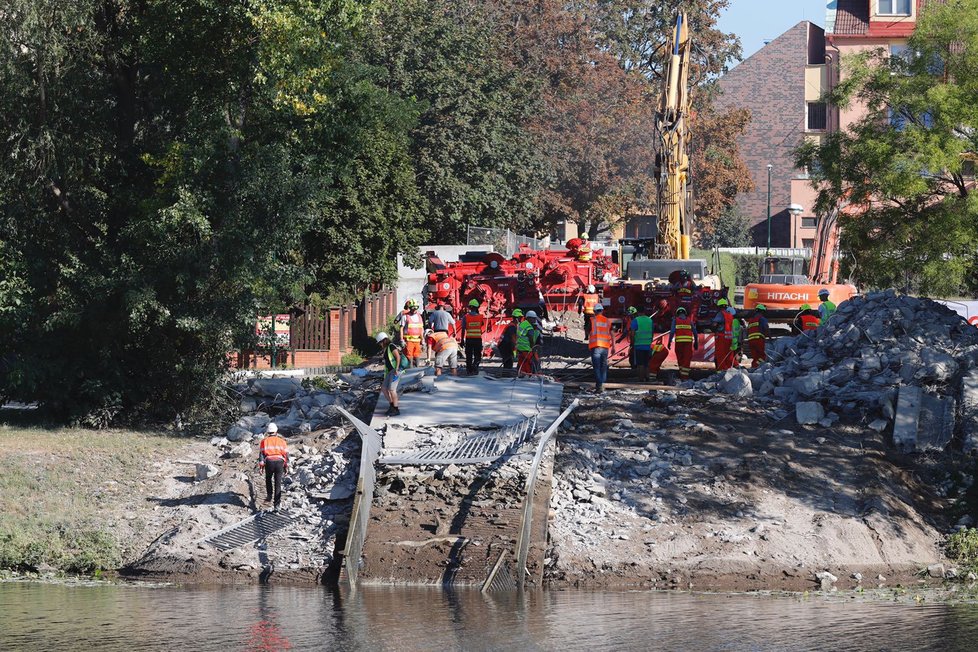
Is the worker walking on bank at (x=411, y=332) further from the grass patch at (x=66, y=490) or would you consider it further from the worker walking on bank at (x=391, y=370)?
the grass patch at (x=66, y=490)

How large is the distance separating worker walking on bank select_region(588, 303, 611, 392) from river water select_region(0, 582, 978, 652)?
7420mm

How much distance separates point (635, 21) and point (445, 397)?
61206 millimetres

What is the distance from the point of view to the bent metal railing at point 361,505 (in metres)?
16.7

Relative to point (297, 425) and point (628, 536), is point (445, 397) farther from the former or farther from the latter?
point (628, 536)

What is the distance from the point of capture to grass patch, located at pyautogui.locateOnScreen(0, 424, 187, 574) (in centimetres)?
1800

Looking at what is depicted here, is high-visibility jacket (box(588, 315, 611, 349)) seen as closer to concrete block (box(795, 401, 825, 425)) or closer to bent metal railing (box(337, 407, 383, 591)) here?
concrete block (box(795, 401, 825, 425))

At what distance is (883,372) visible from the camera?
72.4ft

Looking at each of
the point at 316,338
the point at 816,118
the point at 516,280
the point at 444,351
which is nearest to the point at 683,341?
the point at 444,351

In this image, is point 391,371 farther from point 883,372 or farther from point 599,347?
point 883,372

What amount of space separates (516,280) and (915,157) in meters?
12.4

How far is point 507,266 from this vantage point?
1394 inches

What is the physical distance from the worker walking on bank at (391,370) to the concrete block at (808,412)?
646 cm

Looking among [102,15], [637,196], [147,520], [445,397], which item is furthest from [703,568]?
[637,196]

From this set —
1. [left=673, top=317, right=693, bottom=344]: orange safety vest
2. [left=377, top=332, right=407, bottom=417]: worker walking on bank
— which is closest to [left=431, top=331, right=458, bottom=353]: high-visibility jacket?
[left=377, top=332, right=407, bottom=417]: worker walking on bank
